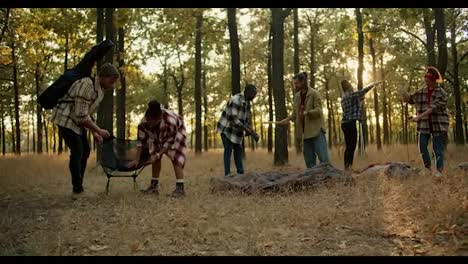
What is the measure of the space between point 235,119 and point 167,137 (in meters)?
1.67

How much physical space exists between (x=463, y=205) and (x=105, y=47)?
5351mm

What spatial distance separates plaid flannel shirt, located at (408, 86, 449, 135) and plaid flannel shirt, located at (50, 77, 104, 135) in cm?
549

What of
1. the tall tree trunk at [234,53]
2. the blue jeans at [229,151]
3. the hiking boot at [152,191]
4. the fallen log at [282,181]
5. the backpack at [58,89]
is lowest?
the hiking boot at [152,191]

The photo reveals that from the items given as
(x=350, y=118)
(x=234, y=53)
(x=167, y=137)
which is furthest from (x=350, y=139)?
(x=234, y=53)

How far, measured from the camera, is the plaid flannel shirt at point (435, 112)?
732 centimetres

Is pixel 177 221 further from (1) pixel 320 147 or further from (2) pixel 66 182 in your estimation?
(2) pixel 66 182

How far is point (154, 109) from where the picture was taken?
672 cm

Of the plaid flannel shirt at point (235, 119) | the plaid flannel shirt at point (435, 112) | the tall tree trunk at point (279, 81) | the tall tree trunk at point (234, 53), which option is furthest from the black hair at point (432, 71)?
the tall tree trunk at point (234, 53)

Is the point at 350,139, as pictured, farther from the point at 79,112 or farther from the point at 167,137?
the point at 79,112

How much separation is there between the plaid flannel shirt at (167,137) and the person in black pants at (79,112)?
2.56ft

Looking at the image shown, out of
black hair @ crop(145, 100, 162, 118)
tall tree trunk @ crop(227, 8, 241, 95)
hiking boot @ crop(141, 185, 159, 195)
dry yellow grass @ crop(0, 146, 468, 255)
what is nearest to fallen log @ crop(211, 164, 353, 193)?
dry yellow grass @ crop(0, 146, 468, 255)

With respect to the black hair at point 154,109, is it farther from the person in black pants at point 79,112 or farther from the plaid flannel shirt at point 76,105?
the plaid flannel shirt at point 76,105

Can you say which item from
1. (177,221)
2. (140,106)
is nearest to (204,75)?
(140,106)

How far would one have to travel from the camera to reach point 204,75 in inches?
1228
